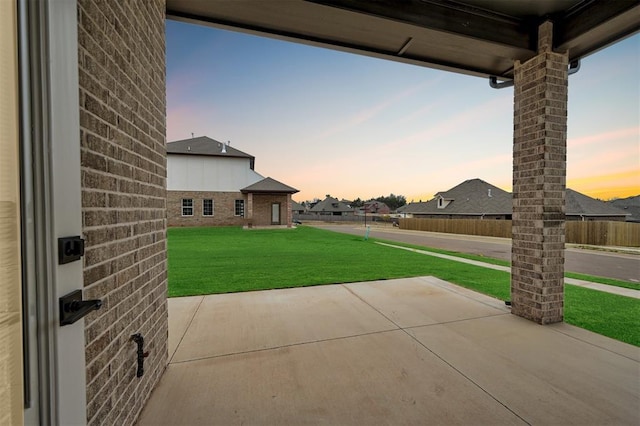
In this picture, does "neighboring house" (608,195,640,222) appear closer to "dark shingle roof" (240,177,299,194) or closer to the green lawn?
"dark shingle roof" (240,177,299,194)

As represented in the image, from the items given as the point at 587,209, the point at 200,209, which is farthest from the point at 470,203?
the point at 200,209

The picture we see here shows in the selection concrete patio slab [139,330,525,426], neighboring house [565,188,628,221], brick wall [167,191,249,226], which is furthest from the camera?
neighboring house [565,188,628,221]

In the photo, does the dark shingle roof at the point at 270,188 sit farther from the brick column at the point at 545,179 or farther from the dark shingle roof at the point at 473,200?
the dark shingle roof at the point at 473,200

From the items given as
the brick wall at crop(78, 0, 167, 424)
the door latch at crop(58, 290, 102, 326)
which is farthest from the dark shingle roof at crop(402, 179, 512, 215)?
the door latch at crop(58, 290, 102, 326)

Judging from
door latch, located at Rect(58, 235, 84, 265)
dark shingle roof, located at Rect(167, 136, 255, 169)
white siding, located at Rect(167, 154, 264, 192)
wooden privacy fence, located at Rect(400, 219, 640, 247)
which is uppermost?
dark shingle roof, located at Rect(167, 136, 255, 169)

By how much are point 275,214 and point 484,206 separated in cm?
2399

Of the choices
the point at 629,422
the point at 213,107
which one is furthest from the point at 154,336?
the point at 213,107

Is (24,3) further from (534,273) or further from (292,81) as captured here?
(292,81)

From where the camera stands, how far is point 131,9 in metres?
1.89

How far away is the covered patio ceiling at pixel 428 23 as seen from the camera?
302 cm

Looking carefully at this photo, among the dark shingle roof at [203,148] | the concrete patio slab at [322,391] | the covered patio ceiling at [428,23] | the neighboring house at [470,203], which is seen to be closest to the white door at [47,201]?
the concrete patio slab at [322,391]

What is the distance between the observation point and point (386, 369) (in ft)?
8.45

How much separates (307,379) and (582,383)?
238cm

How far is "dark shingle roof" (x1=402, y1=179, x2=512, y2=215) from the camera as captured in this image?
31.0 metres
